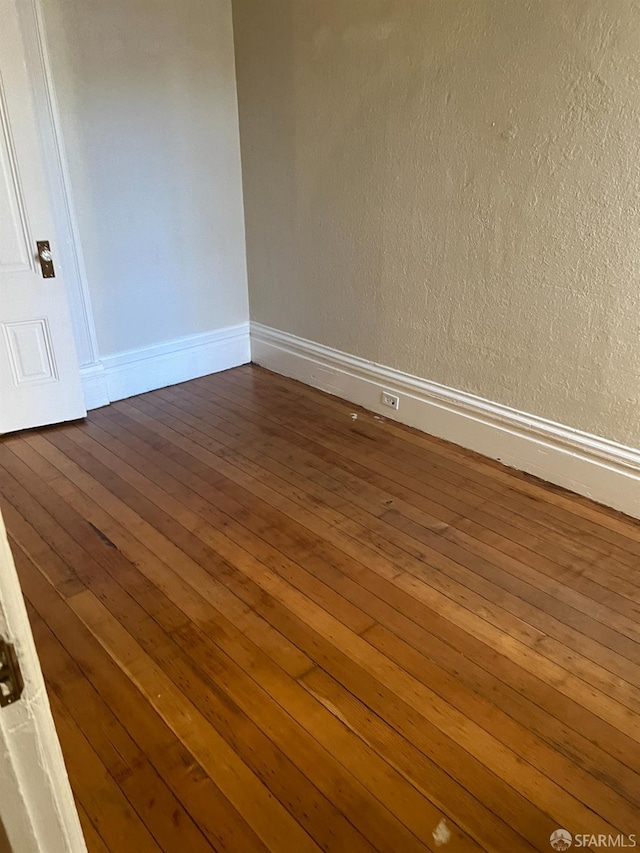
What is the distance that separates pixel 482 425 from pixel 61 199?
93.0 inches

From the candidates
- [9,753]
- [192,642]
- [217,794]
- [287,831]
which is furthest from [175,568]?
[9,753]

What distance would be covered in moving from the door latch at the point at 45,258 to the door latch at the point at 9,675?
2824 millimetres

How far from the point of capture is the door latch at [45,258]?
118 inches

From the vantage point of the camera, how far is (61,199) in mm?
3168

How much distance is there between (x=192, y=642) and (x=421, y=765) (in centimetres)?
76

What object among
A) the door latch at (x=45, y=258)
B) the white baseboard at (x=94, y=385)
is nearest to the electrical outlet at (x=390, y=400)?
the white baseboard at (x=94, y=385)

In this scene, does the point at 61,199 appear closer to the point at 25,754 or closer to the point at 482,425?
the point at 482,425

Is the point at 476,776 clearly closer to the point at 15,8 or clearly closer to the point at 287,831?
the point at 287,831

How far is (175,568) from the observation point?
2.24 meters

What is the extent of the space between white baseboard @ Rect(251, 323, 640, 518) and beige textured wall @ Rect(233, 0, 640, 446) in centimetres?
6

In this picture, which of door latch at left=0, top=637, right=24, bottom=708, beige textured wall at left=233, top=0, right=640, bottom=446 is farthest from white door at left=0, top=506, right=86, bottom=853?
beige textured wall at left=233, top=0, right=640, bottom=446
